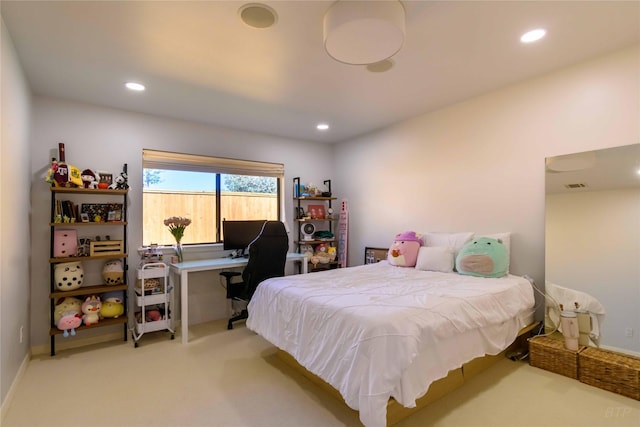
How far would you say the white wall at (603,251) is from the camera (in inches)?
90.1

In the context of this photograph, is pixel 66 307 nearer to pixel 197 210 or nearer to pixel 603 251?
pixel 197 210

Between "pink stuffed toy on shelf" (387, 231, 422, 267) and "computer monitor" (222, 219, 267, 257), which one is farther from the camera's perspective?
"computer monitor" (222, 219, 267, 257)

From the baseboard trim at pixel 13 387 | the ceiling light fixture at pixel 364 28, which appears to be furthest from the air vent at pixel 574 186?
the baseboard trim at pixel 13 387

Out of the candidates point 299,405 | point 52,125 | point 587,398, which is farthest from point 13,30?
point 587,398

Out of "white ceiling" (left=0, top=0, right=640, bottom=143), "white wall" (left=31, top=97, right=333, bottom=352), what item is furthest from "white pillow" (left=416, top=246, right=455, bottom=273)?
"white wall" (left=31, top=97, right=333, bottom=352)

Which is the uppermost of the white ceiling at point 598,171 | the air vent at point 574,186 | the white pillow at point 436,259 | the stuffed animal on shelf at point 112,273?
the white ceiling at point 598,171

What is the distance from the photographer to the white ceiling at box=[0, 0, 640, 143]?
1.86m

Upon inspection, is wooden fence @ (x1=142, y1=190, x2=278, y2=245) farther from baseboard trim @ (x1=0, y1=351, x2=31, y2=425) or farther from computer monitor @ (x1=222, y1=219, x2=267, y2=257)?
baseboard trim @ (x1=0, y1=351, x2=31, y2=425)

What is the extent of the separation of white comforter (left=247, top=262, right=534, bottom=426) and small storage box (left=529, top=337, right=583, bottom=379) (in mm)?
209

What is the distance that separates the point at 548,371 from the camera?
94.7 inches

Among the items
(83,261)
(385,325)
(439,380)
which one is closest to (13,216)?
(83,261)

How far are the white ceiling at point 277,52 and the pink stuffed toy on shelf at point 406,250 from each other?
5.05 feet

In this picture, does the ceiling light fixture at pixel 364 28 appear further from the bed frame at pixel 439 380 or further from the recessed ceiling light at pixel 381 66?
the bed frame at pixel 439 380

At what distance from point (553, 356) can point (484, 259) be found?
882 mm
